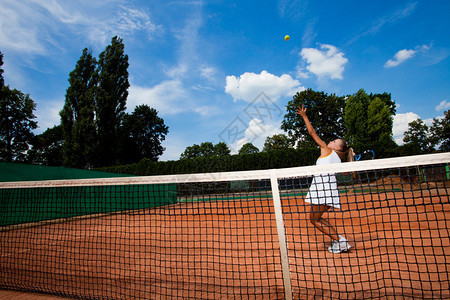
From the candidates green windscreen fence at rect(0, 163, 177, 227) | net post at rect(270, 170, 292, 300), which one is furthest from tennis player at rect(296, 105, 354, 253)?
green windscreen fence at rect(0, 163, 177, 227)

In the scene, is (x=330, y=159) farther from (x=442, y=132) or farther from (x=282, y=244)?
(x=442, y=132)

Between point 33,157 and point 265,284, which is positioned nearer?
point 265,284

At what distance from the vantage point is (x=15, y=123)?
95.7 ft

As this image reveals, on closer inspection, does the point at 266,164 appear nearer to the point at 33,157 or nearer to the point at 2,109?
the point at 2,109

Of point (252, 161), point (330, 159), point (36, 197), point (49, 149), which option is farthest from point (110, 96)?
point (330, 159)

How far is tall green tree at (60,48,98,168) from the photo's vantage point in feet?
78.5

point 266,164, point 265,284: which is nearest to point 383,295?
point 265,284

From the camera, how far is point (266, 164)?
18875mm

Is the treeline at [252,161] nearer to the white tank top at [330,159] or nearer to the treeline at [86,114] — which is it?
the treeline at [86,114]

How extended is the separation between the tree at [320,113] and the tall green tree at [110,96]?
25163 millimetres

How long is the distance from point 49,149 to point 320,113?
4729 centimetres

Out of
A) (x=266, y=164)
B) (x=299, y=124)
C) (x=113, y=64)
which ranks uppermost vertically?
(x=113, y=64)

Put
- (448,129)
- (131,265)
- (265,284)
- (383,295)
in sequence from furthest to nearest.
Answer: (448,129), (131,265), (265,284), (383,295)

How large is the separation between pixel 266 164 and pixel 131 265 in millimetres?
16025
